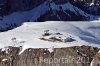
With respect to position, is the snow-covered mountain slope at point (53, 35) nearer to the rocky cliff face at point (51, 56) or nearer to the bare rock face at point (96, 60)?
the rocky cliff face at point (51, 56)

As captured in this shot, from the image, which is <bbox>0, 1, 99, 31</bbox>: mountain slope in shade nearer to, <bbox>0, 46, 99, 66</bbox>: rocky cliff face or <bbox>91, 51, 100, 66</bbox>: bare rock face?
<bbox>0, 46, 99, 66</bbox>: rocky cliff face

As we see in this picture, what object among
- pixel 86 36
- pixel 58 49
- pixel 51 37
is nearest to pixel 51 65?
pixel 58 49

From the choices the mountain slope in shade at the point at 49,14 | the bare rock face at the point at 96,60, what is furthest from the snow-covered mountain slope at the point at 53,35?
the mountain slope in shade at the point at 49,14

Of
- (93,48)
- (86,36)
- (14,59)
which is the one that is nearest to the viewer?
(93,48)

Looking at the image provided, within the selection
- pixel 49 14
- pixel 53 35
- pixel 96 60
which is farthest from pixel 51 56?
pixel 49 14

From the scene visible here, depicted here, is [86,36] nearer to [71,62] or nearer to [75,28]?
[75,28]

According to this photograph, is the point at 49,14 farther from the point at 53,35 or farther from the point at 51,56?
the point at 51,56
